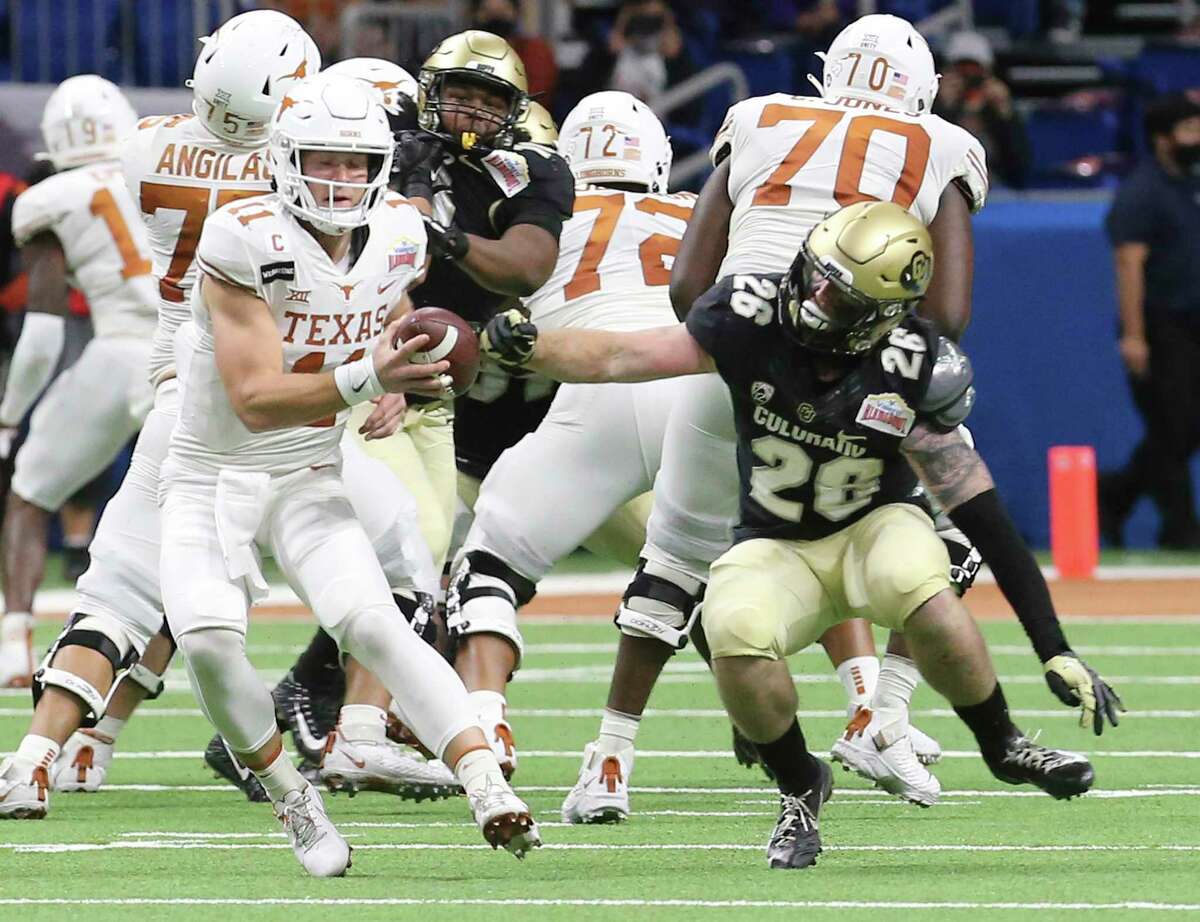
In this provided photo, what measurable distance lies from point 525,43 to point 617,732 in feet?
28.3

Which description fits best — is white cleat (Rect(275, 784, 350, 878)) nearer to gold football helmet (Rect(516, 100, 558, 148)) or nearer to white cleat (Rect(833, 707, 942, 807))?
white cleat (Rect(833, 707, 942, 807))

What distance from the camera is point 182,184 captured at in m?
6.39

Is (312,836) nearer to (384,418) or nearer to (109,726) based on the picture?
(384,418)

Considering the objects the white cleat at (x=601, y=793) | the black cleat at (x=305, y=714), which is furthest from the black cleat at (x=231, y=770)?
the white cleat at (x=601, y=793)

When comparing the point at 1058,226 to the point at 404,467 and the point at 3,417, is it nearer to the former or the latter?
the point at 3,417

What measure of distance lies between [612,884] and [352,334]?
1.28 meters

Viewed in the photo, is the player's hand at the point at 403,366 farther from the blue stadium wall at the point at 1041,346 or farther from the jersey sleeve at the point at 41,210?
the blue stadium wall at the point at 1041,346

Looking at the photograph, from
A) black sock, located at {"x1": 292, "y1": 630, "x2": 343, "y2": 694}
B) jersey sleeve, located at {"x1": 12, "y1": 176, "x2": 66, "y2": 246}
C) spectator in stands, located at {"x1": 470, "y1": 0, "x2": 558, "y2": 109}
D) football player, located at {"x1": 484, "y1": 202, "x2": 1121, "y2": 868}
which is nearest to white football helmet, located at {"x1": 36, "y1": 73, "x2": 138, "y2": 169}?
jersey sleeve, located at {"x1": 12, "y1": 176, "x2": 66, "y2": 246}

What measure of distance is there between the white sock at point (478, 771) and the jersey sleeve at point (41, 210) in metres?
4.10

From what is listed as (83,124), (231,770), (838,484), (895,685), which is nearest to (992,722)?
(838,484)

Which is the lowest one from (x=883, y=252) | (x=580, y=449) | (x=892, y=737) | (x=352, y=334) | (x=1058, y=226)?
(x=1058, y=226)

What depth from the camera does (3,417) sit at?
945 centimetres

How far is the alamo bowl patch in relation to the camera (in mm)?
5270

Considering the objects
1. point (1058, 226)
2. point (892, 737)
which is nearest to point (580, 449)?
point (892, 737)
